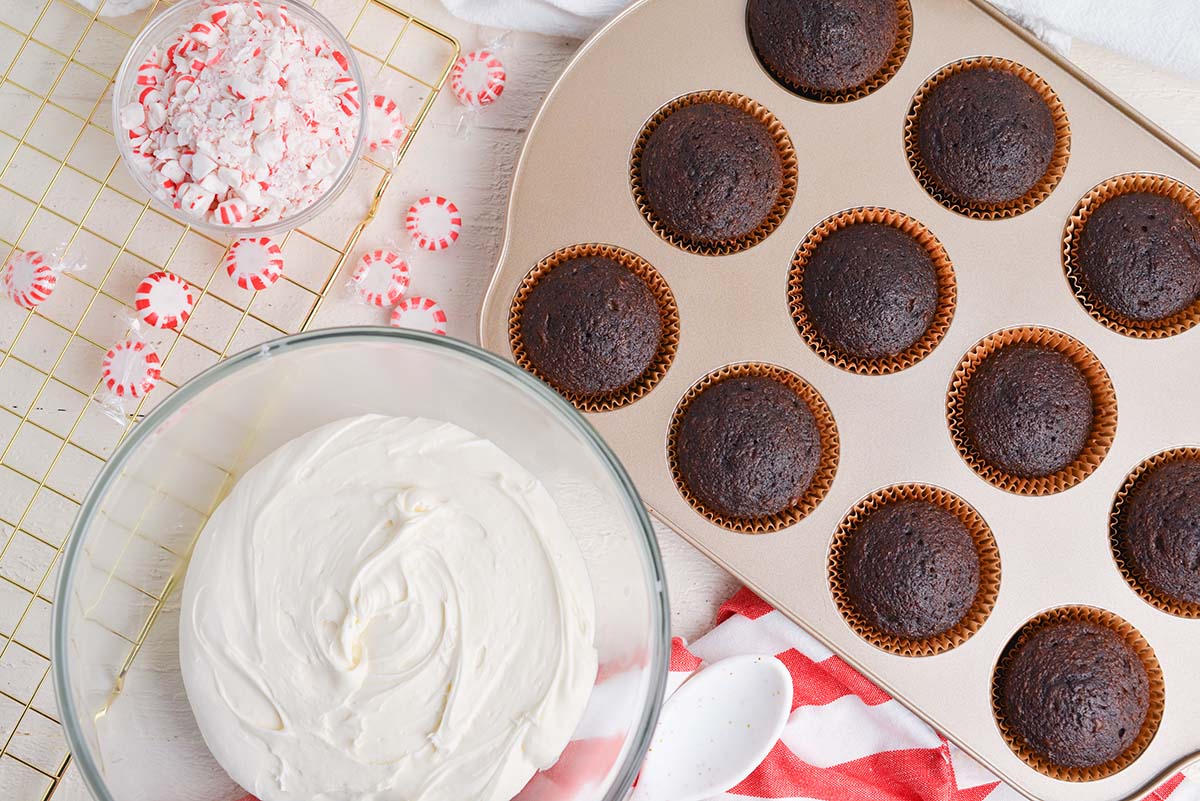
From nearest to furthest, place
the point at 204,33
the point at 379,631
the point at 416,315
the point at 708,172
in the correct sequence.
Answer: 1. the point at 379,631
2. the point at 204,33
3. the point at 708,172
4. the point at 416,315

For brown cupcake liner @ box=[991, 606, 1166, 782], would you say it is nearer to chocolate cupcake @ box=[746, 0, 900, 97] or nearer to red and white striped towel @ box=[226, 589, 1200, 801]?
red and white striped towel @ box=[226, 589, 1200, 801]

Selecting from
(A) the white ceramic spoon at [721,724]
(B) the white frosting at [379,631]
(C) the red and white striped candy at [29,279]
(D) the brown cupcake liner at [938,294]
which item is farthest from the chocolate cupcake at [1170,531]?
(C) the red and white striped candy at [29,279]

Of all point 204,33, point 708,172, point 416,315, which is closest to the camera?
point 204,33

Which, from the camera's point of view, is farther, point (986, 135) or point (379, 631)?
point (986, 135)

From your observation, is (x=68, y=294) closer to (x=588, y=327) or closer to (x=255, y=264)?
(x=255, y=264)

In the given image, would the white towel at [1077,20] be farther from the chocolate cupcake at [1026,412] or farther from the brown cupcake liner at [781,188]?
the chocolate cupcake at [1026,412]

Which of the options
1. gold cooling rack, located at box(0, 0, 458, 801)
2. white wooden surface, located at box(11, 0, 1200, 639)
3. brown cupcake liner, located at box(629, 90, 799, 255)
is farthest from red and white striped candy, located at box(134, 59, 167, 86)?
brown cupcake liner, located at box(629, 90, 799, 255)

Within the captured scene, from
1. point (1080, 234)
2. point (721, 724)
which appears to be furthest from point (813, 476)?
point (1080, 234)
